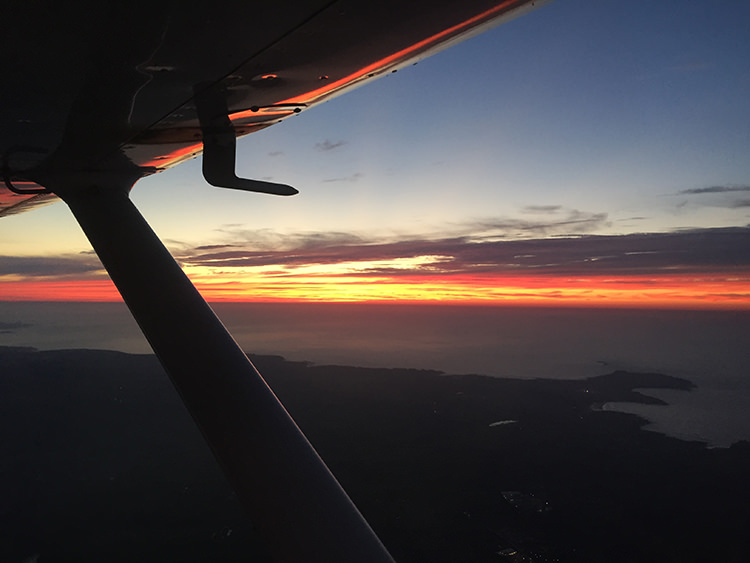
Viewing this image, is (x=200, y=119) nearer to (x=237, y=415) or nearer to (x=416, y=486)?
(x=237, y=415)

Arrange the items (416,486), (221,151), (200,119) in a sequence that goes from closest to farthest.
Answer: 1. (200,119)
2. (221,151)
3. (416,486)

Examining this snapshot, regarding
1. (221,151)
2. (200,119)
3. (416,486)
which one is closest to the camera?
(200,119)

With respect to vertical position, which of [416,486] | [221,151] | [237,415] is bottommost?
[416,486]

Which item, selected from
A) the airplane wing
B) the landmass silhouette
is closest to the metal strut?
the airplane wing

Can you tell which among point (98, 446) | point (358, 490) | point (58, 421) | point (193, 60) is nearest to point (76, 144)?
point (193, 60)

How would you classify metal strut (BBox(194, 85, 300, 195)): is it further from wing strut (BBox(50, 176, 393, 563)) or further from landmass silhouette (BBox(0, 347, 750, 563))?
landmass silhouette (BBox(0, 347, 750, 563))

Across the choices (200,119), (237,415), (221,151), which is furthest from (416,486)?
(200,119)

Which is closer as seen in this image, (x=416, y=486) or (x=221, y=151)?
(x=221, y=151)

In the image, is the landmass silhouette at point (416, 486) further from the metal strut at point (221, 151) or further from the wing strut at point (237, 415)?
the metal strut at point (221, 151)
